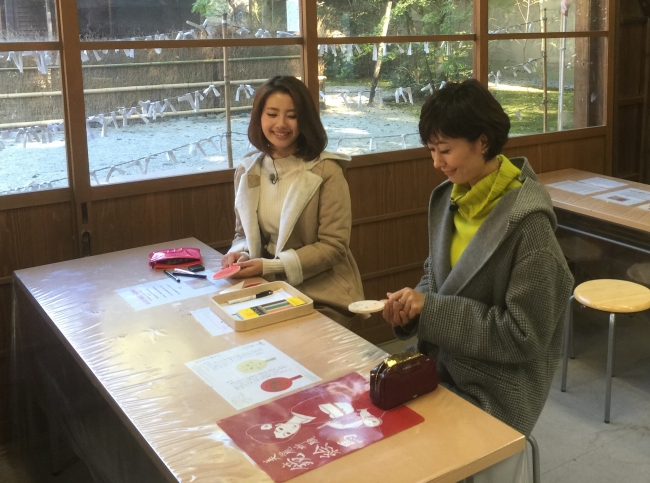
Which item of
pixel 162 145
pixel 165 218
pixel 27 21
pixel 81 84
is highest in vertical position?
pixel 27 21

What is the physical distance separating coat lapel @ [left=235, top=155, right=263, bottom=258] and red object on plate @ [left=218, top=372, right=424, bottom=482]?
93 centimetres

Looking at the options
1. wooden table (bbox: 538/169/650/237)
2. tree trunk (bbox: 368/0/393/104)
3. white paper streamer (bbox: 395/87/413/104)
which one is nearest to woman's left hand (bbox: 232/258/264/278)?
tree trunk (bbox: 368/0/393/104)

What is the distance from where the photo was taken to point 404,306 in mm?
1647

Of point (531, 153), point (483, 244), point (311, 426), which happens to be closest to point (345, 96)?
point (531, 153)

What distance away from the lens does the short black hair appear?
5.14 feet

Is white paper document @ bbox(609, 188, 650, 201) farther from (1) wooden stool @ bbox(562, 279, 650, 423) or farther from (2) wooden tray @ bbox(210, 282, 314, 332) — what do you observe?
(2) wooden tray @ bbox(210, 282, 314, 332)

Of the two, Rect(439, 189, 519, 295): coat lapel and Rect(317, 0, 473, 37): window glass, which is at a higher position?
Rect(317, 0, 473, 37): window glass

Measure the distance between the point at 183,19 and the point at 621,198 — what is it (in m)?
2.12

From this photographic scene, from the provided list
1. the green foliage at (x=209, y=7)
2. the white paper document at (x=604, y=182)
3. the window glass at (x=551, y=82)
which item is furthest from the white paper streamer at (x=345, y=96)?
the white paper document at (x=604, y=182)

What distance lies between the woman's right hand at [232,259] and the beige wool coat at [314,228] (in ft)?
0.18

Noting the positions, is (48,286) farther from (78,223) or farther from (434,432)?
(434,432)

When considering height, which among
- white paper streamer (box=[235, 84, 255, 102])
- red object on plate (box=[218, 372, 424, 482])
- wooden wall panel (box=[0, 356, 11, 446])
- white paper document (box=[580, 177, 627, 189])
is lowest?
wooden wall panel (box=[0, 356, 11, 446])

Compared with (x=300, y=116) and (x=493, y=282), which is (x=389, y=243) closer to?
(x=300, y=116)

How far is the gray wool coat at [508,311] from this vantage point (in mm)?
1517
